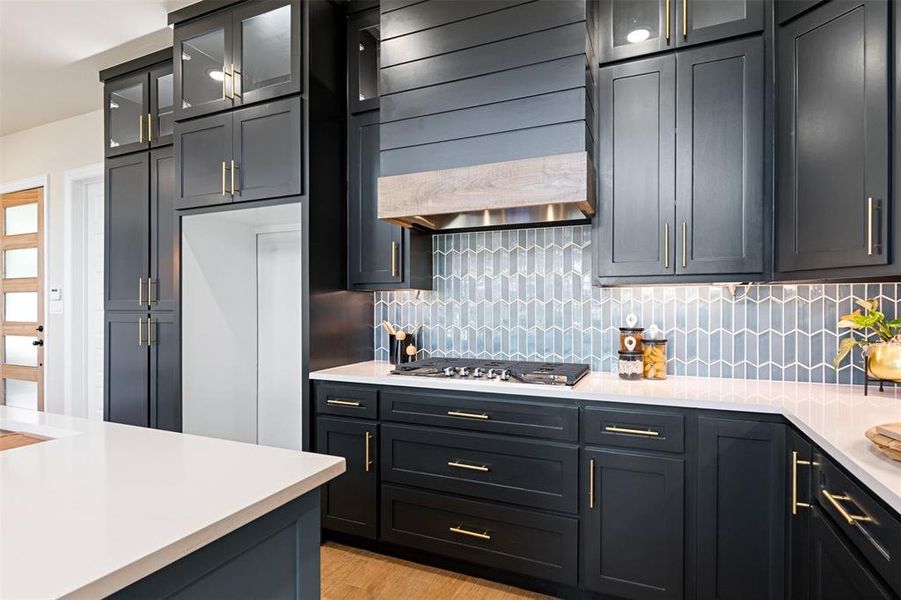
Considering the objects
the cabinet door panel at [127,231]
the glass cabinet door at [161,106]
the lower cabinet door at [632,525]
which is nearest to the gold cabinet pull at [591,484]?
the lower cabinet door at [632,525]

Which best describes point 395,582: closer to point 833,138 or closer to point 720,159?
point 720,159

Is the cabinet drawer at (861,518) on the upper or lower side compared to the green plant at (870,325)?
lower

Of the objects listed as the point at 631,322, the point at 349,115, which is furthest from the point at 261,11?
the point at 631,322

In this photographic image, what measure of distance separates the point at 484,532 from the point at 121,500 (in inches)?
66.5

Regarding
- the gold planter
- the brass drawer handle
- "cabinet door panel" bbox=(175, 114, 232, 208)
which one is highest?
"cabinet door panel" bbox=(175, 114, 232, 208)

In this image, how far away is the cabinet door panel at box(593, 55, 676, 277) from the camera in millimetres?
2203

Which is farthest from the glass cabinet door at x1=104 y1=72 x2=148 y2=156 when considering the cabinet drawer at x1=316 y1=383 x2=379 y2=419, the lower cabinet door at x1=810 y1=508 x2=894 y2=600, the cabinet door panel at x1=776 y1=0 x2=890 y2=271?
the lower cabinet door at x1=810 y1=508 x2=894 y2=600

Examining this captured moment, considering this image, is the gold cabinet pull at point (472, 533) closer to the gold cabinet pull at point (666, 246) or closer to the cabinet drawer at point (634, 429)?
the cabinet drawer at point (634, 429)

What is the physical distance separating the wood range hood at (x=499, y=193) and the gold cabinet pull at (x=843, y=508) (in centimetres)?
131

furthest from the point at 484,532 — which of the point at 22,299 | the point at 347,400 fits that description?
the point at 22,299

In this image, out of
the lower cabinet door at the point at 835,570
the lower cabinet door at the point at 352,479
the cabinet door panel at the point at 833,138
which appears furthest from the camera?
the lower cabinet door at the point at 352,479

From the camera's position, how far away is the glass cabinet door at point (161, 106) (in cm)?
324

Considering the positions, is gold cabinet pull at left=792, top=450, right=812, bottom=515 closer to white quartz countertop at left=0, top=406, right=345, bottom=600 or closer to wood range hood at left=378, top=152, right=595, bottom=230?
wood range hood at left=378, top=152, right=595, bottom=230

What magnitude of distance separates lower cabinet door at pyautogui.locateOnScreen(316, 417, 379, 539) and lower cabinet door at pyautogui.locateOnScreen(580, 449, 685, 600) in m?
1.04
